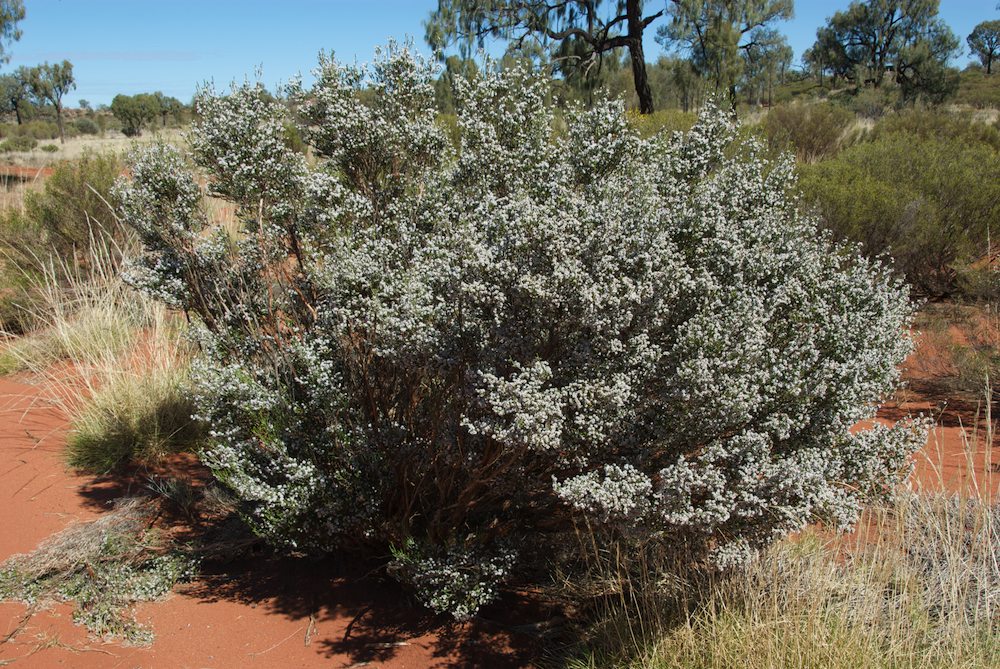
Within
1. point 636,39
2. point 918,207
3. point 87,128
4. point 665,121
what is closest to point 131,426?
point 918,207

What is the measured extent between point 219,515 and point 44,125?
1763 inches

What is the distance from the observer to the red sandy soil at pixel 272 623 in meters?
3.53

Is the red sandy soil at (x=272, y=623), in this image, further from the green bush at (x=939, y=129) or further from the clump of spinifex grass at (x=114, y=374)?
the green bush at (x=939, y=129)

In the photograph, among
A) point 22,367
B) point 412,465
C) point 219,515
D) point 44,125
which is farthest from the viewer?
point 44,125

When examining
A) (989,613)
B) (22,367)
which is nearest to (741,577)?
(989,613)

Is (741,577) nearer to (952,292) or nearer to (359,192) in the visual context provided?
(359,192)

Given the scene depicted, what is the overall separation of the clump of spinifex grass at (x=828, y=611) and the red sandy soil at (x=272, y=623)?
1.32ft

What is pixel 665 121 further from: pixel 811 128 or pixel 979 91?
pixel 979 91

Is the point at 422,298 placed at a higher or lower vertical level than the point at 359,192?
lower

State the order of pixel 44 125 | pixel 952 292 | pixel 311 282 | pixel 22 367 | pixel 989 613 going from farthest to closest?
pixel 44 125, pixel 952 292, pixel 22 367, pixel 311 282, pixel 989 613

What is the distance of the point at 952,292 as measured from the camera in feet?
31.1

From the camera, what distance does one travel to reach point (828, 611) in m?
3.04

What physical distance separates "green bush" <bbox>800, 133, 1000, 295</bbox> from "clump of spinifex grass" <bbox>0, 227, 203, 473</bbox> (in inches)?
286

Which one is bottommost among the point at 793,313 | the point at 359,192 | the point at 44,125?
the point at 793,313
